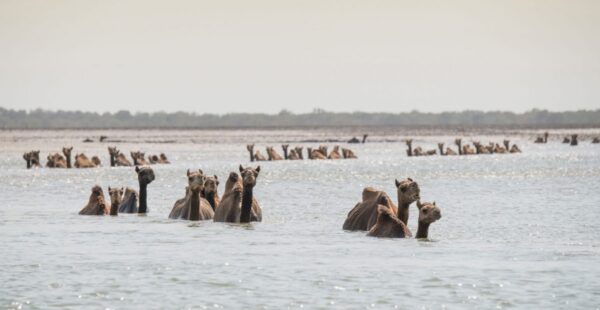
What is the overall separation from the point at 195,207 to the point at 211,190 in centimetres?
248

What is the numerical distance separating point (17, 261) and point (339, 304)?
6.70m

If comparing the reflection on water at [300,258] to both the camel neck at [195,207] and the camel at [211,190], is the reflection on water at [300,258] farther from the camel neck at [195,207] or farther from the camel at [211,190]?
the camel at [211,190]

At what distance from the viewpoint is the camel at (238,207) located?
27.5 meters

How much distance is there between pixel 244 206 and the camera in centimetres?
2758

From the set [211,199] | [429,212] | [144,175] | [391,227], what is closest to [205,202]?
Result: [211,199]

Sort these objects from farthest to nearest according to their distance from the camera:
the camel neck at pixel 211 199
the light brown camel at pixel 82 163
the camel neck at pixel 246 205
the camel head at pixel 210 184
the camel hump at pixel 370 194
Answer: the light brown camel at pixel 82 163 < the camel neck at pixel 211 199 < the camel head at pixel 210 184 < the camel neck at pixel 246 205 < the camel hump at pixel 370 194

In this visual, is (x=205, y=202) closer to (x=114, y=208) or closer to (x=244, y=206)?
(x=244, y=206)

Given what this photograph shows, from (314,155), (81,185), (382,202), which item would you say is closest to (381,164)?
(314,155)

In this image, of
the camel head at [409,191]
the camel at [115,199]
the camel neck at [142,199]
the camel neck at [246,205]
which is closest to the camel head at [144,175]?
the camel neck at [142,199]

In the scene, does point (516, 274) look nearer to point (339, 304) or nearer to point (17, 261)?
point (339, 304)

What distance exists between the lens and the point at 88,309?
16609mm

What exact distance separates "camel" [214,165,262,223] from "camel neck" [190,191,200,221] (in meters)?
0.42

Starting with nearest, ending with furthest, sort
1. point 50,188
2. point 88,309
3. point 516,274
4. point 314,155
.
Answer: point 88,309, point 516,274, point 50,188, point 314,155

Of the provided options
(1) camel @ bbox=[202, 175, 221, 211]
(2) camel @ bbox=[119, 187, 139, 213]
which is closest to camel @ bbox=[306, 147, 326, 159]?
(2) camel @ bbox=[119, 187, 139, 213]
